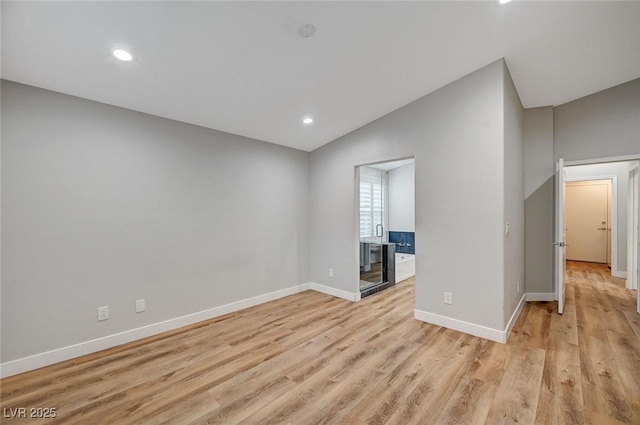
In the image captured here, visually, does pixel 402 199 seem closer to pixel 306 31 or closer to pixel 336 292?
pixel 336 292

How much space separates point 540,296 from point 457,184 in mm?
2664

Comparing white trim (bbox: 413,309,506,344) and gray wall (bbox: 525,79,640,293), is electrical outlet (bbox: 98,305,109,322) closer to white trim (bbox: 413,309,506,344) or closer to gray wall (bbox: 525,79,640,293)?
white trim (bbox: 413,309,506,344)

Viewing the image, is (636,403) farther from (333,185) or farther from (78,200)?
(78,200)

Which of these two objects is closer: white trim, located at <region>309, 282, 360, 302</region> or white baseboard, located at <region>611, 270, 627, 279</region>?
white trim, located at <region>309, 282, 360, 302</region>

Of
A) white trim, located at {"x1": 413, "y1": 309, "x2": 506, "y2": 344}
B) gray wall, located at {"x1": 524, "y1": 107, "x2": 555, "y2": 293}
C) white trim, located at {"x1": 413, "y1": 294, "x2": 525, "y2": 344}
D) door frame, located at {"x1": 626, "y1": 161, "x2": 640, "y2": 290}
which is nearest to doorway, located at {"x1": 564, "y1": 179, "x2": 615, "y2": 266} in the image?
door frame, located at {"x1": 626, "y1": 161, "x2": 640, "y2": 290}

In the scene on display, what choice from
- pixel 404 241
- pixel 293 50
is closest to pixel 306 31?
pixel 293 50

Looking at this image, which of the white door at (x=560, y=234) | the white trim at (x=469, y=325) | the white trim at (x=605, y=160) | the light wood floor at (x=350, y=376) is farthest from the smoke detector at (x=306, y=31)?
the white trim at (x=605, y=160)

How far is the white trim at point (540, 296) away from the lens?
3977mm

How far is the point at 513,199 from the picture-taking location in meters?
3.22

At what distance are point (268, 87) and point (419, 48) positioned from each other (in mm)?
1483

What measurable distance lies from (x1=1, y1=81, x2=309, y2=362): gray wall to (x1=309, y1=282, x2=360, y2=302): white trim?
989 mm

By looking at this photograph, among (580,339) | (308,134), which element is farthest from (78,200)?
(580,339)

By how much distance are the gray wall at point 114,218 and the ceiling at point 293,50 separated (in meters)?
0.31

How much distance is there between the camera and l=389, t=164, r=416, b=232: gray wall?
6977mm
